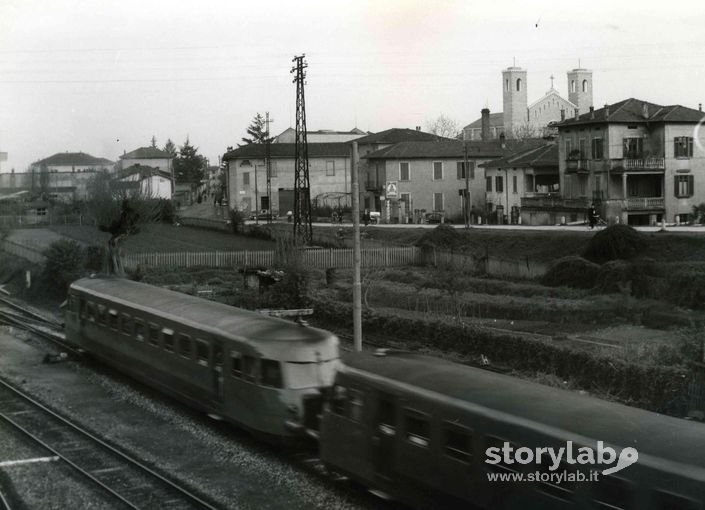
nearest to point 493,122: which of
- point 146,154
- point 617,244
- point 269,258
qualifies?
point 146,154

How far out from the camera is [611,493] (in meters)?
9.59

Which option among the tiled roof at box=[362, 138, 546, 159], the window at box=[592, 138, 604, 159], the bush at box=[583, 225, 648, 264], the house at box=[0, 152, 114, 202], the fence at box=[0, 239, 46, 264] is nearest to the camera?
the bush at box=[583, 225, 648, 264]

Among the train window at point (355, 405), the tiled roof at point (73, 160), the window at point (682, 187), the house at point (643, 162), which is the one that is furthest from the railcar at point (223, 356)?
the tiled roof at point (73, 160)

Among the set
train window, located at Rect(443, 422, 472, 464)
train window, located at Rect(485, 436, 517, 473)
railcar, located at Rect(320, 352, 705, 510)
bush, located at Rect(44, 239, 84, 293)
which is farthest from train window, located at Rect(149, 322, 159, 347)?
bush, located at Rect(44, 239, 84, 293)

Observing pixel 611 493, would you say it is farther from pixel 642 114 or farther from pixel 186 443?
pixel 642 114

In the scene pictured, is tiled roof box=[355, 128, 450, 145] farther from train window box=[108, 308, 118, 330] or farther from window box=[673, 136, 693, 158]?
train window box=[108, 308, 118, 330]

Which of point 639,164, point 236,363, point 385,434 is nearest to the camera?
point 385,434

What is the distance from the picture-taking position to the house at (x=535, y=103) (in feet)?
432

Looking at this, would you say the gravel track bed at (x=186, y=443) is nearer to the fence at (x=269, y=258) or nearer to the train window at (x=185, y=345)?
the train window at (x=185, y=345)

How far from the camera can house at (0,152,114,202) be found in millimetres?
80312

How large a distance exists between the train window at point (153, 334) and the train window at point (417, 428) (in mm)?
10668

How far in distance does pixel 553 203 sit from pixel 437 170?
20665mm

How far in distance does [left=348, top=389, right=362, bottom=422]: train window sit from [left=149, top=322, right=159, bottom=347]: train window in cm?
901

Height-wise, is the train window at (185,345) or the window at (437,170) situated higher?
the window at (437,170)
